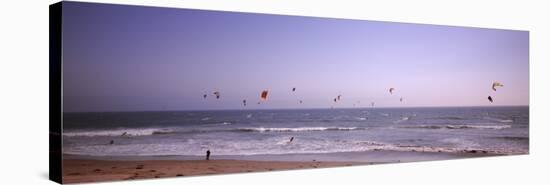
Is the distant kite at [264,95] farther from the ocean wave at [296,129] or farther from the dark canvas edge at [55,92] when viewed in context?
the dark canvas edge at [55,92]

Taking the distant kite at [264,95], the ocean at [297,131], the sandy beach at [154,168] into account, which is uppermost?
the distant kite at [264,95]

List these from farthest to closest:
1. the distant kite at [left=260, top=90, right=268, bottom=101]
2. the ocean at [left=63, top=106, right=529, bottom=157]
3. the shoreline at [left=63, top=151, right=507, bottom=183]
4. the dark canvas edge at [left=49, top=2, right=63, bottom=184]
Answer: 1. the distant kite at [left=260, top=90, right=268, bottom=101]
2. the ocean at [left=63, top=106, right=529, bottom=157]
3. the shoreline at [left=63, top=151, right=507, bottom=183]
4. the dark canvas edge at [left=49, top=2, right=63, bottom=184]

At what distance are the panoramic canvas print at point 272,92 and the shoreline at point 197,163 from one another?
0.04 ft

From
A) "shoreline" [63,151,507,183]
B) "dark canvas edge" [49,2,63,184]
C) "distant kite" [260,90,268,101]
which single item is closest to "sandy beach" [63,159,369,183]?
"shoreline" [63,151,507,183]

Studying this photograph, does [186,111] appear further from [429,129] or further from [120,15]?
[429,129]

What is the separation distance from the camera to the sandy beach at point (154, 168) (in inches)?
282

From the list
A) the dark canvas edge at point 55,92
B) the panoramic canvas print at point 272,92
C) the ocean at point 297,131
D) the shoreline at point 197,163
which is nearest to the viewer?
the dark canvas edge at point 55,92

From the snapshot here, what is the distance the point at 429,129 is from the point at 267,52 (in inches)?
90.4

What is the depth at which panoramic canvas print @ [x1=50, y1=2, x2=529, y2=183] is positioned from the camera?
7.38 metres

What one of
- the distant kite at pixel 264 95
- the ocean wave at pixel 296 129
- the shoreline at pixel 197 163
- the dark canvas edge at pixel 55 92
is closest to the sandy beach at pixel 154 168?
the shoreline at pixel 197 163

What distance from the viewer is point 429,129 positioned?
936 cm

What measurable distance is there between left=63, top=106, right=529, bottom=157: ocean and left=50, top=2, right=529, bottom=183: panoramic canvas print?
1 centimetres

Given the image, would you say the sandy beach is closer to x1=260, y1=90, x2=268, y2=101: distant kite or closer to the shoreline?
the shoreline

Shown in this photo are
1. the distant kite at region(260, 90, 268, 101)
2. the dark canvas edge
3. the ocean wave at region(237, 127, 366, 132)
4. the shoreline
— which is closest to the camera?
the dark canvas edge
